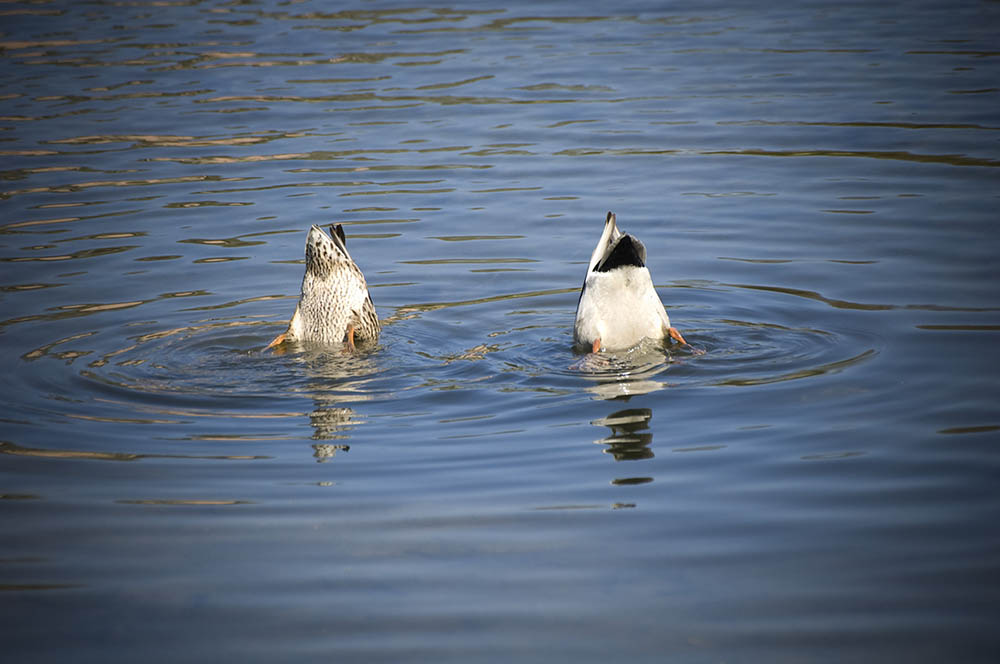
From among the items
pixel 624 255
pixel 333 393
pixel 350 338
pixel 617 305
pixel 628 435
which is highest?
pixel 624 255

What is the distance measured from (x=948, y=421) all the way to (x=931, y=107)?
8.24 meters

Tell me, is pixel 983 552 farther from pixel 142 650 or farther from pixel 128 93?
pixel 128 93

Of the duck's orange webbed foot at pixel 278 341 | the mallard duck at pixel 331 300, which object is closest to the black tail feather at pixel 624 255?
the mallard duck at pixel 331 300

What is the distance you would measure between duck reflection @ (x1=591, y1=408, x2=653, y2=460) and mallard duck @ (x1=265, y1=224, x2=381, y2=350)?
2274 millimetres

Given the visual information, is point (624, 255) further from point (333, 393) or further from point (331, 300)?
point (331, 300)

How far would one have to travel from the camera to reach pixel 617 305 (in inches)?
Answer: 255

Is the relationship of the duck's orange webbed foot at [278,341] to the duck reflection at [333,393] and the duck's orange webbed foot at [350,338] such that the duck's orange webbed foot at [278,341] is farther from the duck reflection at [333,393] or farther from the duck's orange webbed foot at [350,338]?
the duck's orange webbed foot at [350,338]

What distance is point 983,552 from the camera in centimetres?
380

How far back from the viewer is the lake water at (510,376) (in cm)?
360

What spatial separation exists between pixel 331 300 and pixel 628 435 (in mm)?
2692

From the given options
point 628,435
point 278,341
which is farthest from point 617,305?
point 278,341

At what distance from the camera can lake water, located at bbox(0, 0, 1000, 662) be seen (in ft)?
11.8

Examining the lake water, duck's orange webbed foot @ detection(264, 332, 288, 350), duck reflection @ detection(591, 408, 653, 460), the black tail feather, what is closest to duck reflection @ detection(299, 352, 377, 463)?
the lake water

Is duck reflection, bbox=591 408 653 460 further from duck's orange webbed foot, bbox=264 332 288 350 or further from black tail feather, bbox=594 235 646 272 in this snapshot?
duck's orange webbed foot, bbox=264 332 288 350
